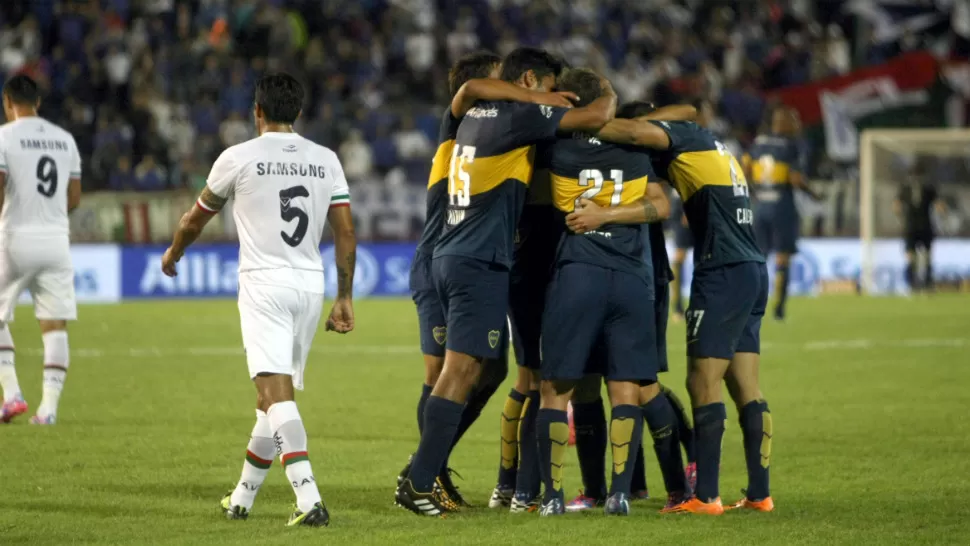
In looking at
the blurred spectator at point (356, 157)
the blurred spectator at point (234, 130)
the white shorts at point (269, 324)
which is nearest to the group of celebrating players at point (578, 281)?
the white shorts at point (269, 324)

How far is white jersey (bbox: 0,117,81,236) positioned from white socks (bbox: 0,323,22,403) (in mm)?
805

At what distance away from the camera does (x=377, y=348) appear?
1659 centimetres

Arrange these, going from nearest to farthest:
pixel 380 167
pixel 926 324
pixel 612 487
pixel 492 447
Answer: pixel 612 487, pixel 492 447, pixel 926 324, pixel 380 167

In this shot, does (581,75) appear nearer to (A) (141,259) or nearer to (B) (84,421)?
(B) (84,421)

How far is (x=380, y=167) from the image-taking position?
2636 cm

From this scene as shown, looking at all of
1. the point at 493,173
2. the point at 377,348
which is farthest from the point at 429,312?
the point at 377,348

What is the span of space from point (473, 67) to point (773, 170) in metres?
11.3

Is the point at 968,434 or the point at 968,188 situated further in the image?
the point at 968,188

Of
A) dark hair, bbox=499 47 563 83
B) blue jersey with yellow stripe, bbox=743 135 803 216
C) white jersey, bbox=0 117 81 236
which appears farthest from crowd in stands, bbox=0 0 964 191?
dark hair, bbox=499 47 563 83

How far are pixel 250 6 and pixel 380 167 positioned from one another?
4.56 m

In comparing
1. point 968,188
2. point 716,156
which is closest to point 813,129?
point 968,188

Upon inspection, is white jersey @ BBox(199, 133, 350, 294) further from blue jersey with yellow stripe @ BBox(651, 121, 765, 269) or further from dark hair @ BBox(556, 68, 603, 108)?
blue jersey with yellow stripe @ BBox(651, 121, 765, 269)

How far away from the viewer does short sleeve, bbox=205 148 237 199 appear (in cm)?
694

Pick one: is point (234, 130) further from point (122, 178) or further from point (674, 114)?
point (674, 114)
